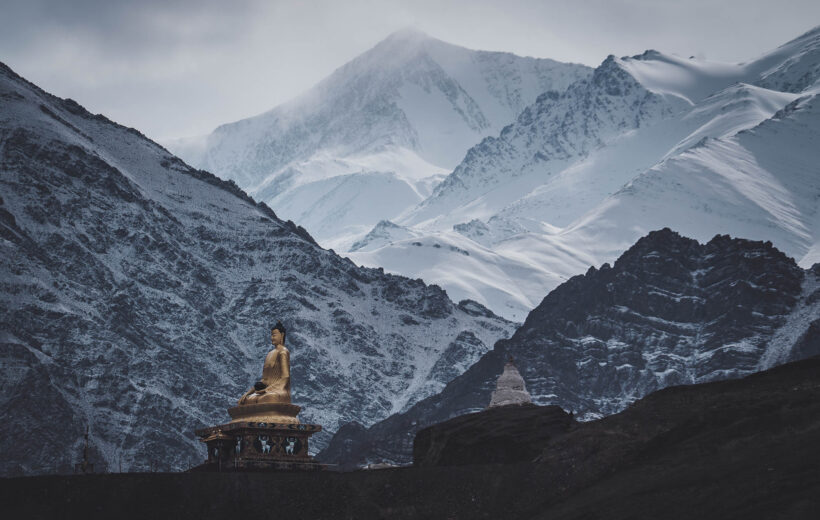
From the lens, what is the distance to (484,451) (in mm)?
110125

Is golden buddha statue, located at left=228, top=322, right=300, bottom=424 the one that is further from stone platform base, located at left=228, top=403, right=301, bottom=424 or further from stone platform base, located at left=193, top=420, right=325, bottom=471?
stone platform base, located at left=193, top=420, right=325, bottom=471

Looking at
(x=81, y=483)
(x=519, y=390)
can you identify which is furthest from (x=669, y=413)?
(x=519, y=390)

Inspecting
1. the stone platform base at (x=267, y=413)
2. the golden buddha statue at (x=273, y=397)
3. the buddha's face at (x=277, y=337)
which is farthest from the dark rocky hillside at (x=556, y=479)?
the buddha's face at (x=277, y=337)

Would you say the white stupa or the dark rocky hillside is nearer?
the dark rocky hillside

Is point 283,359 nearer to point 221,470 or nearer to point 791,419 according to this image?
point 221,470

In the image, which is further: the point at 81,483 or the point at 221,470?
the point at 221,470

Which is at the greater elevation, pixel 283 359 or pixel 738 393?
pixel 283 359

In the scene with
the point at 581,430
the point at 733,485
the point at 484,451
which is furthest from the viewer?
the point at 484,451

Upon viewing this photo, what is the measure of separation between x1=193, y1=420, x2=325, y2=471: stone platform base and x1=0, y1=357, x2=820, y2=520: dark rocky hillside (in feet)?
14.7

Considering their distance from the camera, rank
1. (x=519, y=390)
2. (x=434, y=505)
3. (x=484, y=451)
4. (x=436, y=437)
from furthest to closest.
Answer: (x=519, y=390), (x=436, y=437), (x=484, y=451), (x=434, y=505)

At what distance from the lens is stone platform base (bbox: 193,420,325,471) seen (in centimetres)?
9544

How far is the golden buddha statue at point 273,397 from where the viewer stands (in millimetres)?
97438

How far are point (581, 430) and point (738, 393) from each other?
396 inches

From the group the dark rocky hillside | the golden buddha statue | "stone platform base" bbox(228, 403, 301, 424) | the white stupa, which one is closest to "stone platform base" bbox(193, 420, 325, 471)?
"stone platform base" bbox(228, 403, 301, 424)
